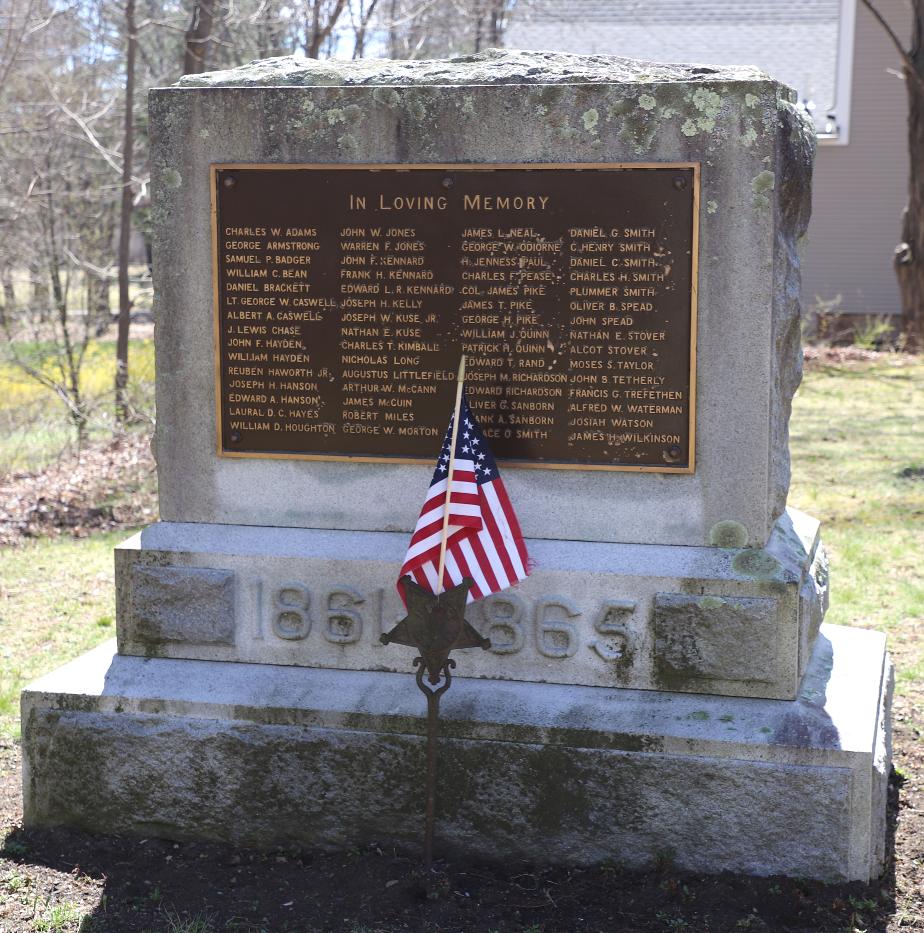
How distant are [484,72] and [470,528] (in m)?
1.55

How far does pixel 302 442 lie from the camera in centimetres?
446

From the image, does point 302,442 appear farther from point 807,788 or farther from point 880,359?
point 880,359

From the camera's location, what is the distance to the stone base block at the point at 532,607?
13.4ft

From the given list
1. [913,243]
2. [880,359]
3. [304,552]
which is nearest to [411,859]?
[304,552]

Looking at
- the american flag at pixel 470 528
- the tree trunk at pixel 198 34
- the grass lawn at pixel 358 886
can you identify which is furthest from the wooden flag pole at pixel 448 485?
the tree trunk at pixel 198 34

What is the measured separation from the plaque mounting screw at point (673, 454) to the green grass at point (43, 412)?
25.8ft

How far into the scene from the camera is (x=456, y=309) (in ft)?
14.0

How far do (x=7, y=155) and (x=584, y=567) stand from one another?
11016mm

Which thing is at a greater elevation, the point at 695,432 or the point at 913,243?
the point at 913,243

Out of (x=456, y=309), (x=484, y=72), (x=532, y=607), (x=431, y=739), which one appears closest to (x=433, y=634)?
(x=431, y=739)

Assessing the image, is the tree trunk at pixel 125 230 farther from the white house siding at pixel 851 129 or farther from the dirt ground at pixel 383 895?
the white house siding at pixel 851 129

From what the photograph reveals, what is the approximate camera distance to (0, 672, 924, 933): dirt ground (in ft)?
12.4

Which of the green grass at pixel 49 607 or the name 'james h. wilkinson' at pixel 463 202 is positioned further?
the green grass at pixel 49 607

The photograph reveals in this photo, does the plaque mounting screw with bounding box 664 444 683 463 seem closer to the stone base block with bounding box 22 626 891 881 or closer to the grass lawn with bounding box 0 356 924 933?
the stone base block with bounding box 22 626 891 881
